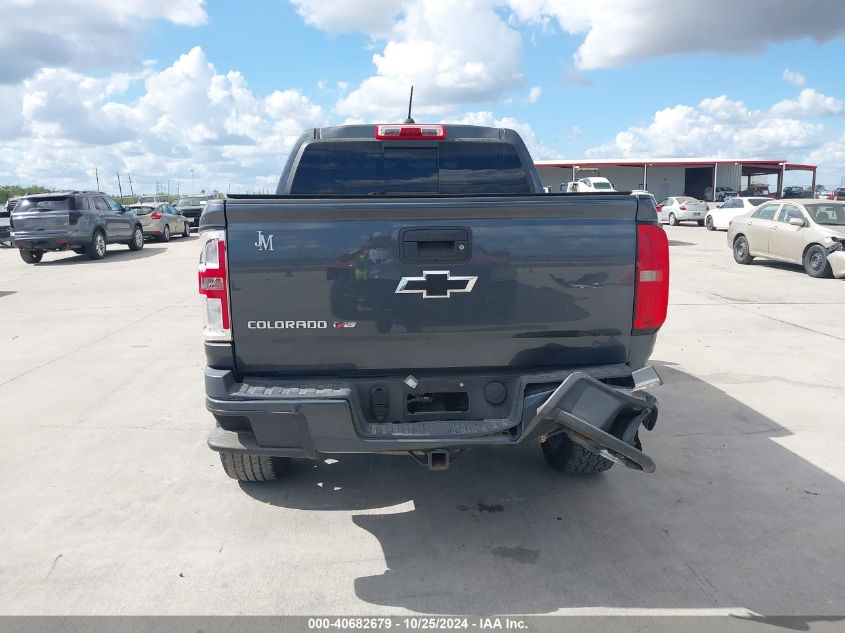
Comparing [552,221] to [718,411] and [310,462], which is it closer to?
[310,462]

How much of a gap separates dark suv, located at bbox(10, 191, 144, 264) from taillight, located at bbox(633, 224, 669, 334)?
18482mm

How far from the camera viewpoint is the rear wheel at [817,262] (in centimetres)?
1345

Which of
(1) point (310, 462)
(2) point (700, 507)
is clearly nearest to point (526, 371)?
(2) point (700, 507)

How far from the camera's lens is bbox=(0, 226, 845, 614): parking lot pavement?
124 inches

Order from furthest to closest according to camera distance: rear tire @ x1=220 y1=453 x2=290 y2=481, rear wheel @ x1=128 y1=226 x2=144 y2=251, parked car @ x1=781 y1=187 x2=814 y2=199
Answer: parked car @ x1=781 y1=187 x2=814 y2=199
rear wheel @ x1=128 y1=226 x2=144 y2=251
rear tire @ x1=220 y1=453 x2=290 y2=481

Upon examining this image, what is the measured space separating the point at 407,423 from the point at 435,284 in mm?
701

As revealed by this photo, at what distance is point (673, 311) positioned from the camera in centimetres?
1014

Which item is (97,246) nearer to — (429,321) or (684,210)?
(429,321)

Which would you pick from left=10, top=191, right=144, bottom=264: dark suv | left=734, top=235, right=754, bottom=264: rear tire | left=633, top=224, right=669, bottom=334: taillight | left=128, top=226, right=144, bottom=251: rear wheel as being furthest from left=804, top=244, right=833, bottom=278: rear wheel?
left=128, top=226, right=144, bottom=251: rear wheel

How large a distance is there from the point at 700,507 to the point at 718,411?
1.91 m

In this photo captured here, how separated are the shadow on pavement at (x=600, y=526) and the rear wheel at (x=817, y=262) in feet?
33.1

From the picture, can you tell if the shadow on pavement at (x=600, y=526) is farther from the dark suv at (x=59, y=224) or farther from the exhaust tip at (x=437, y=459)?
the dark suv at (x=59, y=224)

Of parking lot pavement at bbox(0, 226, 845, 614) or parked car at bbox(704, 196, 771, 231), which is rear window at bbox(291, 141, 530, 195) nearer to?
parking lot pavement at bbox(0, 226, 845, 614)

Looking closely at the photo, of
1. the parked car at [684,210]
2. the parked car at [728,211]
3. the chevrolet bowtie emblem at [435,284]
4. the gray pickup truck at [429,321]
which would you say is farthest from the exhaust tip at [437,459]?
the parked car at [684,210]
